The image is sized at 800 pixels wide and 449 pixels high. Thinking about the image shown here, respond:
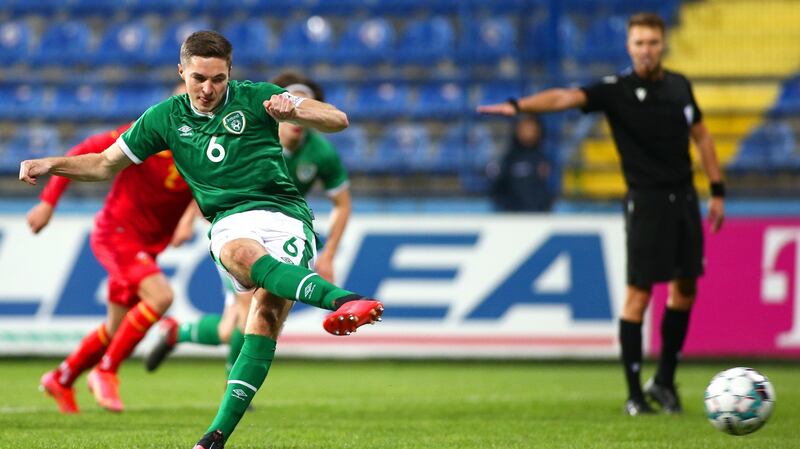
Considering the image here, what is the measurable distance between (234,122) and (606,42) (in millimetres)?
9592

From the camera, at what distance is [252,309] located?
17.3ft

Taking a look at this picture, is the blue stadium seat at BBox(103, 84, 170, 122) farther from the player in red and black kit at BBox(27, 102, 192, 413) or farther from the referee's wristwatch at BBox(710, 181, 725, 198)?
the referee's wristwatch at BBox(710, 181, 725, 198)

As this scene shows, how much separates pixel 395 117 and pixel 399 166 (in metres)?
0.90

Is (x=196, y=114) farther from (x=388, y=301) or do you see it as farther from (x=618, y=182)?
(x=618, y=182)

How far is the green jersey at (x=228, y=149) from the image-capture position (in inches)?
209

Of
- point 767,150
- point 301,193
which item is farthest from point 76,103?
point 767,150

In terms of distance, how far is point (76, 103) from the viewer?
14594 millimetres

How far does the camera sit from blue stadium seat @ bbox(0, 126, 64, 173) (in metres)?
13.8

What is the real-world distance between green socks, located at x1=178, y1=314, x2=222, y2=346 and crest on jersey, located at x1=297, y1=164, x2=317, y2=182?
1141 mm

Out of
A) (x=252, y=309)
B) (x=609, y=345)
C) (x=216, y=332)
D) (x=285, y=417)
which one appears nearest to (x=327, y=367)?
(x=609, y=345)

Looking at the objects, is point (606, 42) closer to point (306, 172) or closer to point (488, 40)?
point (488, 40)

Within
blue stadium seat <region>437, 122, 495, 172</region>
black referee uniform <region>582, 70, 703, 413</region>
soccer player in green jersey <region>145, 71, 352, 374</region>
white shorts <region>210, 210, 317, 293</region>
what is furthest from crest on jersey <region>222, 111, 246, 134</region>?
blue stadium seat <region>437, 122, 495, 172</region>

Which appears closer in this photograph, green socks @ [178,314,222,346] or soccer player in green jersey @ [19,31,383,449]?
soccer player in green jersey @ [19,31,383,449]

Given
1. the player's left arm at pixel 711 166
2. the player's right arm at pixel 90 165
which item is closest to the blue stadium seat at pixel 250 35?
the player's left arm at pixel 711 166
